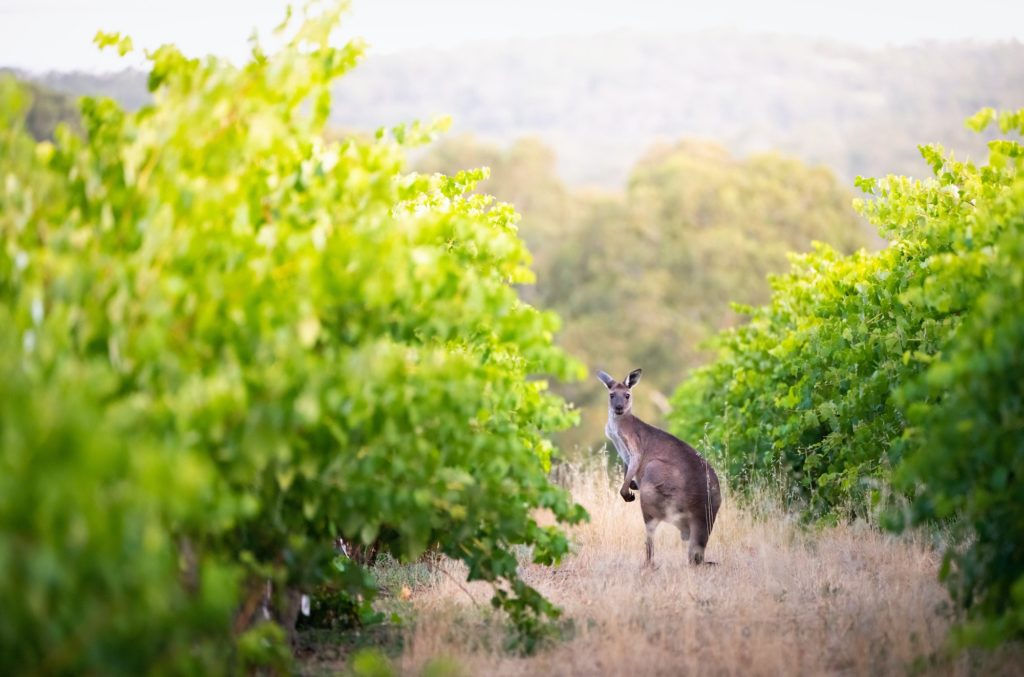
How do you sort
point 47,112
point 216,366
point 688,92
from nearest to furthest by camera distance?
1. point 216,366
2. point 47,112
3. point 688,92

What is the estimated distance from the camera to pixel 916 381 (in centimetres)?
620

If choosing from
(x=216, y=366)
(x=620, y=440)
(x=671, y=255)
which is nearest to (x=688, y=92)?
(x=671, y=255)

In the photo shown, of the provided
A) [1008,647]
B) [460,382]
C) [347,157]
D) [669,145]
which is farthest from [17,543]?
[669,145]

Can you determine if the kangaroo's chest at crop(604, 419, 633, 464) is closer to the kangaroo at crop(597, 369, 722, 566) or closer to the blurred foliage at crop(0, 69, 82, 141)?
the kangaroo at crop(597, 369, 722, 566)

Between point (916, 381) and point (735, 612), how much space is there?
2675 mm

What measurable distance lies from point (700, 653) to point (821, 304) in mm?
5359

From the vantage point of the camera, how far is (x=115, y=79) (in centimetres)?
5062

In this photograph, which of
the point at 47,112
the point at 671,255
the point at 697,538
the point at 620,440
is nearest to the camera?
the point at 697,538

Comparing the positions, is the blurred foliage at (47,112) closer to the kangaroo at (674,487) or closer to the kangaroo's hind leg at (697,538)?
the kangaroo at (674,487)

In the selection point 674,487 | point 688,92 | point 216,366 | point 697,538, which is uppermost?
point 688,92

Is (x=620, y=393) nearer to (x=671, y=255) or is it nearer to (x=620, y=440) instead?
(x=620, y=440)

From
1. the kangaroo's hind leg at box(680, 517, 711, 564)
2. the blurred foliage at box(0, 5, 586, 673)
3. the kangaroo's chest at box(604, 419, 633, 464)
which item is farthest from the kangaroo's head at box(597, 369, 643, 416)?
the blurred foliage at box(0, 5, 586, 673)

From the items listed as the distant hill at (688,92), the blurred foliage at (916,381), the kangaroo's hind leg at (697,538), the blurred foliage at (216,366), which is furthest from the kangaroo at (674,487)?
the distant hill at (688,92)

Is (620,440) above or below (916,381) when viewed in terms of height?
→ below
